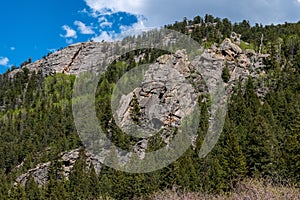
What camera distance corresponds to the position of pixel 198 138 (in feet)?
260

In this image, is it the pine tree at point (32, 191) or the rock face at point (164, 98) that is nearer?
the pine tree at point (32, 191)

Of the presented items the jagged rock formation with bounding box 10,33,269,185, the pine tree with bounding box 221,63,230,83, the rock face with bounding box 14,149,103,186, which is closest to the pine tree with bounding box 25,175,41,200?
the rock face with bounding box 14,149,103,186

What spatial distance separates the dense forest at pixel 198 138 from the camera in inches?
2239

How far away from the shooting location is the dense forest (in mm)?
56878

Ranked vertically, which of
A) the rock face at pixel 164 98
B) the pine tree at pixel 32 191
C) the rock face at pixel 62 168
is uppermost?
the rock face at pixel 164 98

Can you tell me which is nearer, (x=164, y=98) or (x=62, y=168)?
(x=62, y=168)

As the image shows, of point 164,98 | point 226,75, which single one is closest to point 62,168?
point 164,98

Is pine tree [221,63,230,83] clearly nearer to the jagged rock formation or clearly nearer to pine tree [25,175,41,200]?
the jagged rock formation

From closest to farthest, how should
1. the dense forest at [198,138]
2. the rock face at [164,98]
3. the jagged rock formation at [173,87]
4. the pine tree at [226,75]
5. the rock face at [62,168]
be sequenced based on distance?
the dense forest at [198,138]
the rock face at [62,168]
the jagged rock formation at [173,87]
the rock face at [164,98]
the pine tree at [226,75]

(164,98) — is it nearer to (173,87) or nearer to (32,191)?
(173,87)

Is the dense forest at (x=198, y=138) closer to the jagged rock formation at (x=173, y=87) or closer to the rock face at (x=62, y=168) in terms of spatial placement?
the rock face at (x=62, y=168)

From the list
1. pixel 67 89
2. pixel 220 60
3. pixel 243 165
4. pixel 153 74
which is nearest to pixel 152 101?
pixel 153 74

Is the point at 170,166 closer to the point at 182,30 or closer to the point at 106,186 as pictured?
the point at 106,186

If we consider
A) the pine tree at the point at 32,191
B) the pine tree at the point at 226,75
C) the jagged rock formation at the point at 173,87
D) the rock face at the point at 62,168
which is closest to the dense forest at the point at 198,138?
the pine tree at the point at 32,191
